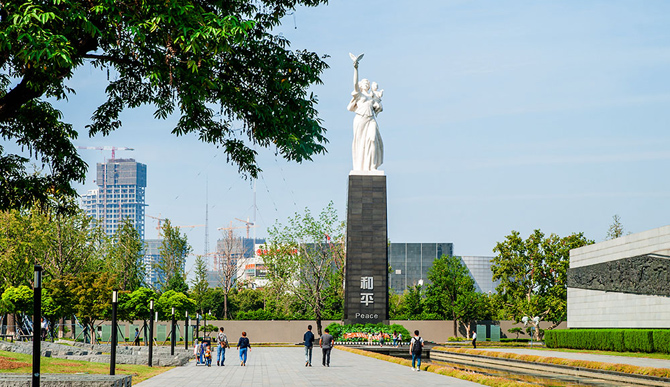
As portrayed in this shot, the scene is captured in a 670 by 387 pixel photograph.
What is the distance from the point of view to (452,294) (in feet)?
200

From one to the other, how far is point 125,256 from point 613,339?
4526cm

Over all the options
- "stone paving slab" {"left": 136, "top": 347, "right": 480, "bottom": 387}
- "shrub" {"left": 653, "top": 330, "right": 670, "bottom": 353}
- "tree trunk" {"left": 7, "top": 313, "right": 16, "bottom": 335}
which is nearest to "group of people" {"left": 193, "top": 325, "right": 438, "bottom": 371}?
"stone paving slab" {"left": 136, "top": 347, "right": 480, "bottom": 387}

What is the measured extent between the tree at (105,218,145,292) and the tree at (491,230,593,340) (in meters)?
32.6

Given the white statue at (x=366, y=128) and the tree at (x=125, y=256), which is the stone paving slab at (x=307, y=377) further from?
the tree at (x=125, y=256)

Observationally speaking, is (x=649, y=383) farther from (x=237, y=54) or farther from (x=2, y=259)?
(x=2, y=259)

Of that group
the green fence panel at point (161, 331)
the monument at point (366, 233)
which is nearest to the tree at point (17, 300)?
the monument at point (366, 233)

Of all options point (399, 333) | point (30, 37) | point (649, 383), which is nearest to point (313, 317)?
point (399, 333)

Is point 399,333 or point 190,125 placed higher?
point 190,125

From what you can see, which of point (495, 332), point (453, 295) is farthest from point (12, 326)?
point (495, 332)

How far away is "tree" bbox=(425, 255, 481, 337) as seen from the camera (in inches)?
2343

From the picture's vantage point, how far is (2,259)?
49.1 m

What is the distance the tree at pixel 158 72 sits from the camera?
30.2 feet

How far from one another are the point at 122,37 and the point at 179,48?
0.83 meters

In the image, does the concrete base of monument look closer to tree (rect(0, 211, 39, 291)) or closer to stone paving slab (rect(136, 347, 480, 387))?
stone paving slab (rect(136, 347, 480, 387))
